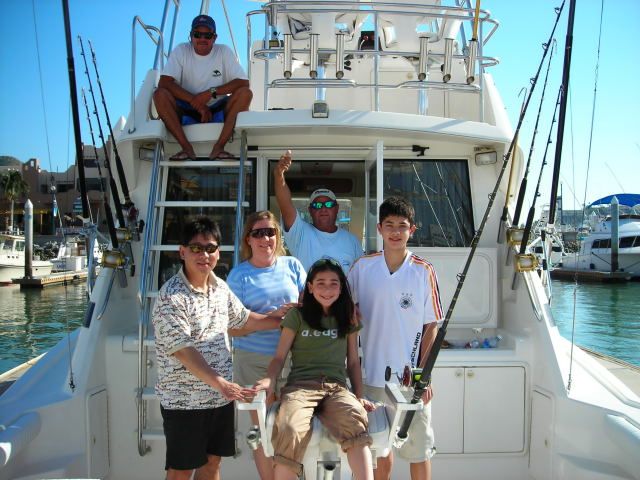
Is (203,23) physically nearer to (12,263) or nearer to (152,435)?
(152,435)

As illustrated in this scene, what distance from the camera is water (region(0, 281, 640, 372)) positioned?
14180 mm

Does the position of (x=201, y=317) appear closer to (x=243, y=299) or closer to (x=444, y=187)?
(x=243, y=299)

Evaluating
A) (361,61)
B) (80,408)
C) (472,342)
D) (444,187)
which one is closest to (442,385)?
(472,342)

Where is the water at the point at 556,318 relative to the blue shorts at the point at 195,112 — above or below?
below

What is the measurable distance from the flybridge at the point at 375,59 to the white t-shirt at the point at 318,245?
1.09 metres

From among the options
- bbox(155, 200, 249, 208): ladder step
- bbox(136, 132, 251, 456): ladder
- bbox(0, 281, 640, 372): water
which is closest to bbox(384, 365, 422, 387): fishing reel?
bbox(136, 132, 251, 456): ladder

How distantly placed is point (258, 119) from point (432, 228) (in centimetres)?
162

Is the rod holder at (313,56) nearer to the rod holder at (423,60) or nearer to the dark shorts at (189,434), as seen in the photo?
the rod holder at (423,60)

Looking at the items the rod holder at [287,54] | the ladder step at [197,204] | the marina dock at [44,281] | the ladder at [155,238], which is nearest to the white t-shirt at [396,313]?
the ladder at [155,238]

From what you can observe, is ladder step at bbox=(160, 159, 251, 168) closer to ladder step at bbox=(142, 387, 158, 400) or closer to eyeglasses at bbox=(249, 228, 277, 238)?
eyeglasses at bbox=(249, 228, 277, 238)

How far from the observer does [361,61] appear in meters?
6.14

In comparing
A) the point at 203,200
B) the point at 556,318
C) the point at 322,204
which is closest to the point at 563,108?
the point at 322,204

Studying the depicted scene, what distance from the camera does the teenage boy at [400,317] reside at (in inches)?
105

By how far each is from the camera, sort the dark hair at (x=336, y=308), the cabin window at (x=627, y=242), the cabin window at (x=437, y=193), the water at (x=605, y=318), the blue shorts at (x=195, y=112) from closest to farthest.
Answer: the dark hair at (x=336, y=308) → the blue shorts at (x=195, y=112) → the cabin window at (x=437, y=193) → the water at (x=605, y=318) → the cabin window at (x=627, y=242)
